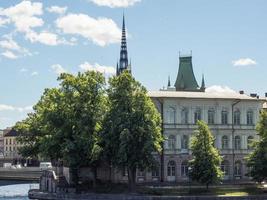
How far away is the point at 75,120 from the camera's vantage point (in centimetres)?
9981

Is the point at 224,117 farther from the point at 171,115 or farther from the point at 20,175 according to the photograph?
the point at 20,175

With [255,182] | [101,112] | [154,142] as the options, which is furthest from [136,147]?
[255,182]

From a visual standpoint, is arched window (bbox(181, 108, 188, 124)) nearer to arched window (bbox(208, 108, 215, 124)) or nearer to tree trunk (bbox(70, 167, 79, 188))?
arched window (bbox(208, 108, 215, 124))

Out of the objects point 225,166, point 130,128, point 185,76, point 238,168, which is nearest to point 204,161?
point 130,128

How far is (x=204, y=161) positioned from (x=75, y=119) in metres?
21.1

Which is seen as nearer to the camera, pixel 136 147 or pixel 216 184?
pixel 136 147

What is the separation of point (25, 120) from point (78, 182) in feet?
64.0

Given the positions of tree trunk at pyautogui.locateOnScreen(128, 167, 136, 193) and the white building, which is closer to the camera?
tree trunk at pyautogui.locateOnScreen(128, 167, 136, 193)

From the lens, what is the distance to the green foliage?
96688mm

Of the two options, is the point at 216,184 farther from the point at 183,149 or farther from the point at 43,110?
the point at 43,110

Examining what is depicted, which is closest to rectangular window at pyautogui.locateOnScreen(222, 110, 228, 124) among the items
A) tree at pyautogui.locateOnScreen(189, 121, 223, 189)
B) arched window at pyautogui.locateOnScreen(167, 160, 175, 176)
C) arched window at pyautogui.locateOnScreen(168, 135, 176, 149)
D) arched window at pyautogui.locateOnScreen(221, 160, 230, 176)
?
arched window at pyautogui.locateOnScreen(221, 160, 230, 176)

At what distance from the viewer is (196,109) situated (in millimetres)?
109750

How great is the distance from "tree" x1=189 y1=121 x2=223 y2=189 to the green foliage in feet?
47.0

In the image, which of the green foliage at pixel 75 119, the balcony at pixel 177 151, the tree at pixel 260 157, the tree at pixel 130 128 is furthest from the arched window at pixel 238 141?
the green foliage at pixel 75 119
